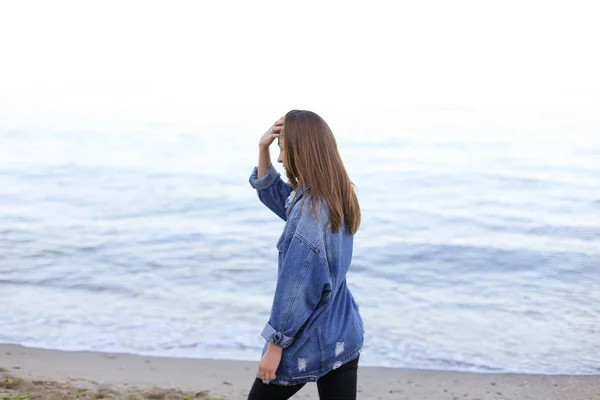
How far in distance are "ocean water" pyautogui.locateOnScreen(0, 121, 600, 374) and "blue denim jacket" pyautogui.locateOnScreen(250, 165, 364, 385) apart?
3.35 metres

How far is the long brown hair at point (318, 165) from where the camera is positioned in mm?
2572

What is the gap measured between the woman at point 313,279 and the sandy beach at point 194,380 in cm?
229

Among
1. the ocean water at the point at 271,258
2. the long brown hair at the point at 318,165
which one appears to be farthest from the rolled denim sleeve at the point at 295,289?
the ocean water at the point at 271,258

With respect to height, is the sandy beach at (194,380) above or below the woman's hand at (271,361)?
below

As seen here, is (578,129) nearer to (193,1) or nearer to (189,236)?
(189,236)

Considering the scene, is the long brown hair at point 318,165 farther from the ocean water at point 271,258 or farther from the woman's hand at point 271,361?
the ocean water at point 271,258

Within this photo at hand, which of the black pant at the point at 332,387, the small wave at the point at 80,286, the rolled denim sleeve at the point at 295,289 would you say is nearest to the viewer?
the rolled denim sleeve at the point at 295,289

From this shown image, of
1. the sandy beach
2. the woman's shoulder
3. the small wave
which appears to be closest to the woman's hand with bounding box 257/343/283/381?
the woman's shoulder

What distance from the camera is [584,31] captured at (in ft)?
159

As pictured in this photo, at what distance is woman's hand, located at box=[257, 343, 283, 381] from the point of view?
2.56m

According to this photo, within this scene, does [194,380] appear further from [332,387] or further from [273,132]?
[273,132]

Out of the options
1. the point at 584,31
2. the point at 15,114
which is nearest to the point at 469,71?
the point at 584,31

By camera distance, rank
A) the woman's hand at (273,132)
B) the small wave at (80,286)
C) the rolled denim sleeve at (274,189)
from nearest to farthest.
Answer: the woman's hand at (273,132) → the rolled denim sleeve at (274,189) → the small wave at (80,286)

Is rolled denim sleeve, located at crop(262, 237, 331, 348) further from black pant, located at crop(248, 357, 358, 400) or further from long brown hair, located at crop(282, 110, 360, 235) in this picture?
black pant, located at crop(248, 357, 358, 400)
